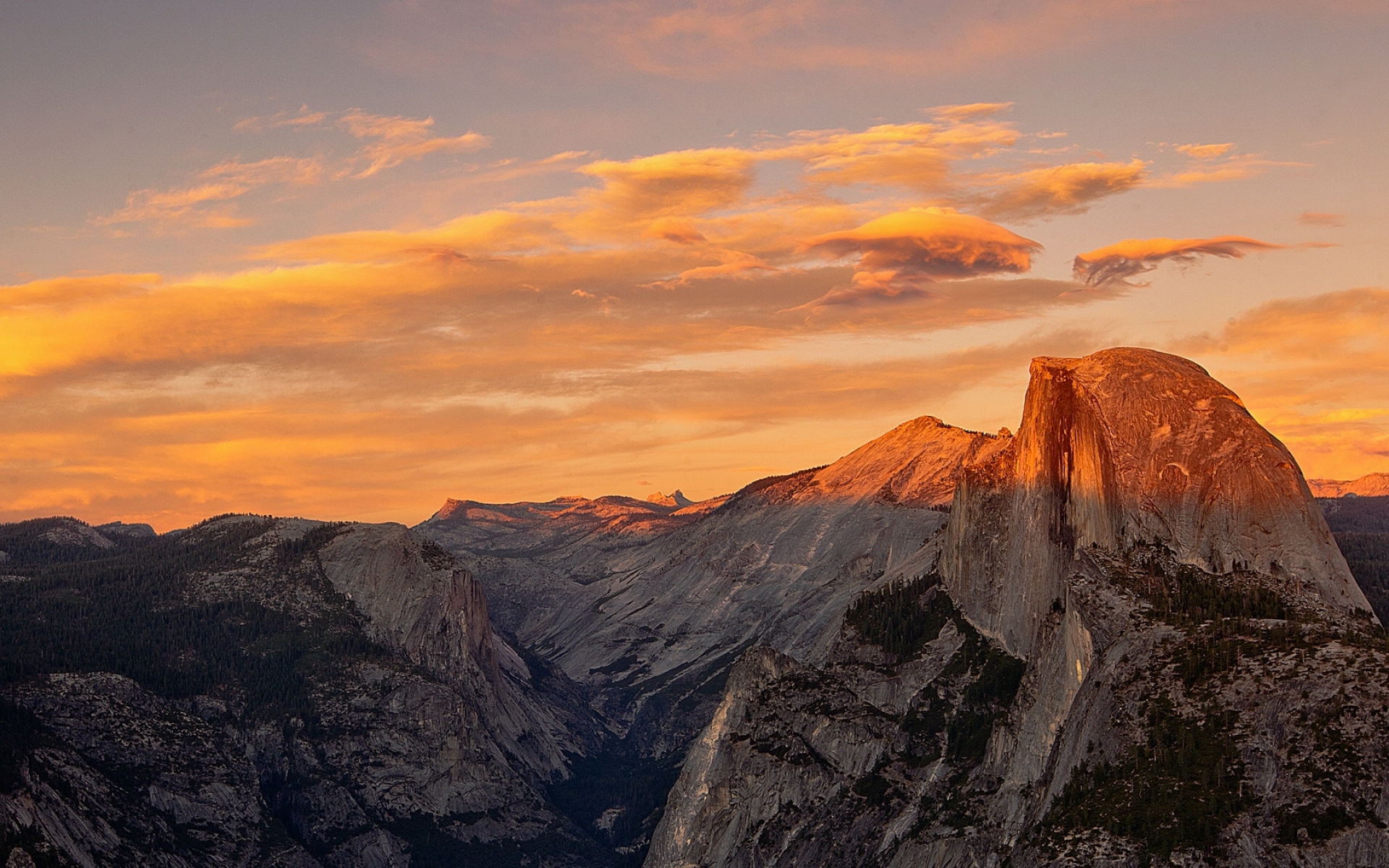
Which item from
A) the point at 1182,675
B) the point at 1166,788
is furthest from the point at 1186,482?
the point at 1166,788

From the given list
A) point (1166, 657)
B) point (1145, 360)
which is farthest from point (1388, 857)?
point (1145, 360)

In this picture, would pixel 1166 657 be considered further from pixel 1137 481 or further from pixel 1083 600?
pixel 1137 481

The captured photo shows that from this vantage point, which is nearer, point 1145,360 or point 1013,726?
point 1013,726

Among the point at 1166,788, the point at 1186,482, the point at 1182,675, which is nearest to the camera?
the point at 1166,788

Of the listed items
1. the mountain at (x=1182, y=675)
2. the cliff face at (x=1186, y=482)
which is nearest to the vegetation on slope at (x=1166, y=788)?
the mountain at (x=1182, y=675)

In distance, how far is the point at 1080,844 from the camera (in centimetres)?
12825

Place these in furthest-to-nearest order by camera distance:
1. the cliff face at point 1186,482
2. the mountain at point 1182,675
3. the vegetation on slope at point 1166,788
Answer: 1. the cliff face at point 1186,482
2. the vegetation on slope at point 1166,788
3. the mountain at point 1182,675

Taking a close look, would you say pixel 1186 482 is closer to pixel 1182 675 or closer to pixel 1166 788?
pixel 1182 675

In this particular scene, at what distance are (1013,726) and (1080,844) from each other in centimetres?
5446

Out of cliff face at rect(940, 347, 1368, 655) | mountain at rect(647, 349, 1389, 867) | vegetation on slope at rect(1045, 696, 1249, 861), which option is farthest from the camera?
cliff face at rect(940, 347, 1368, 655)

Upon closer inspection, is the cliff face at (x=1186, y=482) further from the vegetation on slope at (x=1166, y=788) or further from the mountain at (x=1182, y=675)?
the vegetation on slope at (x=1166, y=788)

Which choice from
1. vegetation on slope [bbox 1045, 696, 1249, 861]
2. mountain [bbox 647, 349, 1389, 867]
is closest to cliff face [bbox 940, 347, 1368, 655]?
mountain [bbox 647, 349, 1389, 867]

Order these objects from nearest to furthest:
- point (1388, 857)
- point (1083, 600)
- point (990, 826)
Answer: point (1388, 857) → point (1083, 600) → point (990, 826)

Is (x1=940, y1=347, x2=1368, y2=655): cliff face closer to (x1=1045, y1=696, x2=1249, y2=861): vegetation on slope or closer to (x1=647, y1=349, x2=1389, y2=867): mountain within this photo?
(x1=647, y1=349, x2=1389, y2=867): mountain
